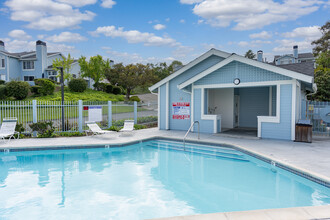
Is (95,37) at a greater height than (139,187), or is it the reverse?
(95,37)

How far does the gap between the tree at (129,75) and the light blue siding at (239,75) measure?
1124 inches

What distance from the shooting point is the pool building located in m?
10.2

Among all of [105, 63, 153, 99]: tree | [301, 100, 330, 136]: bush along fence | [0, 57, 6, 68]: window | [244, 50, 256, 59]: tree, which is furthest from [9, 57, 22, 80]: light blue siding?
[244, 50, 256, 59]: tree

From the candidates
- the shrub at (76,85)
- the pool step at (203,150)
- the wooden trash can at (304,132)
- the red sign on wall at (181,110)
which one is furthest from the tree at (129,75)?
the wooden trash can at (304,132)

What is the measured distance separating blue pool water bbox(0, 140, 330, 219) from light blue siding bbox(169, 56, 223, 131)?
4.69 meters

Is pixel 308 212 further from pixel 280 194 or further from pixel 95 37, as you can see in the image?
pixel 95 37

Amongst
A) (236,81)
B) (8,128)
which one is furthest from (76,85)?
(236,81)

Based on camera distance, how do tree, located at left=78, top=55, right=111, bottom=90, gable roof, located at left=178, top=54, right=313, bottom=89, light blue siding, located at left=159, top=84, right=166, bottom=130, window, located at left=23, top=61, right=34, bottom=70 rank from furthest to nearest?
tree, located at left=78, top=55, right=111, bottom=90 < window, located at left=23, top=61, right=34, bottom=70 < light blue siding, located at left=159, top=84, right=166, bottom=130 < gable roof, located at left=178, top=54, right=313, bottom=89

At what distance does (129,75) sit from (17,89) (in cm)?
1910

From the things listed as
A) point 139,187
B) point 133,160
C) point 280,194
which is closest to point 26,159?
point 133,160

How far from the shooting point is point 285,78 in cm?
1014

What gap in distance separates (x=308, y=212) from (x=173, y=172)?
Answer: 4065mm

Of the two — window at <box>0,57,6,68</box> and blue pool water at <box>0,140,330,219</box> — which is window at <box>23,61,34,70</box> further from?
blue pool water at <box>0,140,330,219</box>

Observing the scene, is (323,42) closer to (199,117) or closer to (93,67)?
(199,117)
